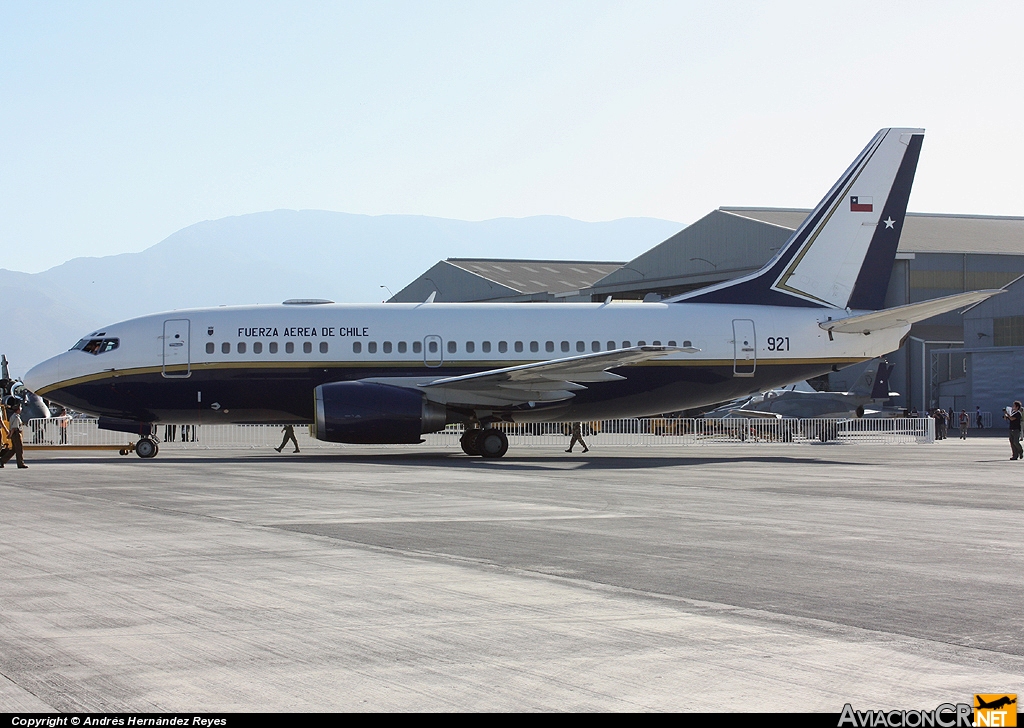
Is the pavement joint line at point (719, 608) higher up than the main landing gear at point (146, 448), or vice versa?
the main landing gear at point (146, 448)

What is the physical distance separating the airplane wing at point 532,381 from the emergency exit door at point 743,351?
7.99 feet

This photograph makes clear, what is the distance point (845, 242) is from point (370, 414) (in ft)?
47.5

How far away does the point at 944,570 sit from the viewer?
32.7 feet

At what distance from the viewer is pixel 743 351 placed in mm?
29969

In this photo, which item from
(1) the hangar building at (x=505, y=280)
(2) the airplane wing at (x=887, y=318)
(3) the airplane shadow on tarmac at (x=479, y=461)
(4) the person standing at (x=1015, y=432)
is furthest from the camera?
(1) the hangar building at (x=505, y=280)

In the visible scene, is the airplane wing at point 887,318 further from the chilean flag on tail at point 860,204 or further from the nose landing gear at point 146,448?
the nose landing gear at point 146,448

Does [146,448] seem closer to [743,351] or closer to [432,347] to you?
[432,347]

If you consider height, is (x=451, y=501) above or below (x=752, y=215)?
below

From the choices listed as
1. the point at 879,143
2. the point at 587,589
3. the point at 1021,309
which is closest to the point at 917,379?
the point at 1021,309

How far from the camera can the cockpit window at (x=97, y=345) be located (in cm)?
2909

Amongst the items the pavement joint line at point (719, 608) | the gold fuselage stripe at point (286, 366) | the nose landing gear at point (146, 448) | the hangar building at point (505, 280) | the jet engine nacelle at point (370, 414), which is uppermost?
the hangar building at point (505, 280)

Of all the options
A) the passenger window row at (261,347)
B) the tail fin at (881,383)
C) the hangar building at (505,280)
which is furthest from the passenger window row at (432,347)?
the hangar building at (505,280)

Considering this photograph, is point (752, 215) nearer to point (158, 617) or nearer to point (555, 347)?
point (555, 347)

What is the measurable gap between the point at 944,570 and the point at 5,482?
1712 centimetres
